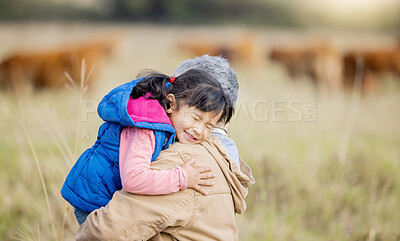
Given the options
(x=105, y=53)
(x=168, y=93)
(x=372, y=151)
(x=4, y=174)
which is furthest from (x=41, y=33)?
(x=168, y=93)

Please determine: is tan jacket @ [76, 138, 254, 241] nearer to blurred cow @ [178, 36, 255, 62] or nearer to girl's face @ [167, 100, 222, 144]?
girl's face @ [167, 100, 222, 144]

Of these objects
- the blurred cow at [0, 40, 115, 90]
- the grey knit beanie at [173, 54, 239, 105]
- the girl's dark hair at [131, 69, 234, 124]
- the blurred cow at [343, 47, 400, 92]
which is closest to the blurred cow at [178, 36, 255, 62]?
the blurred cow at [343, 47, 400, 92]

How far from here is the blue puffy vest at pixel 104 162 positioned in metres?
1.46

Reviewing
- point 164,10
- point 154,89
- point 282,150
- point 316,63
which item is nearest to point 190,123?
point 154,89

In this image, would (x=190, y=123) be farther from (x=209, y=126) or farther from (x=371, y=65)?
(x=371, y=65)

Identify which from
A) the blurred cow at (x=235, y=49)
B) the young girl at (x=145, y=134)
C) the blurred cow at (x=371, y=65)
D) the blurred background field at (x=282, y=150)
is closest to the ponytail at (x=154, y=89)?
the young girl at (x=145, y=134)

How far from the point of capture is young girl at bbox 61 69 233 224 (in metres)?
1.36

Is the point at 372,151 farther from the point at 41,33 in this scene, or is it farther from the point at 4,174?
the point at 41,33

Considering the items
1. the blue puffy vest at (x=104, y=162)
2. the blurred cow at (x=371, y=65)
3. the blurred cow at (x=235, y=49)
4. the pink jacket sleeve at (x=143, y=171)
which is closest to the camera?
the pink jacket sleeve at (x=143, y=171)

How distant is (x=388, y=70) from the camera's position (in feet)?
23.9

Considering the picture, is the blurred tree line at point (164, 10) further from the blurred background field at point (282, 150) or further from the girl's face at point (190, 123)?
the girl's face at point (190, 123)

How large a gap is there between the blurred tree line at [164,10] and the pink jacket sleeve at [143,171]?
909 inches

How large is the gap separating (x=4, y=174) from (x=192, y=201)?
2813mm

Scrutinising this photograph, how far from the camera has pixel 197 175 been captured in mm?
1373
